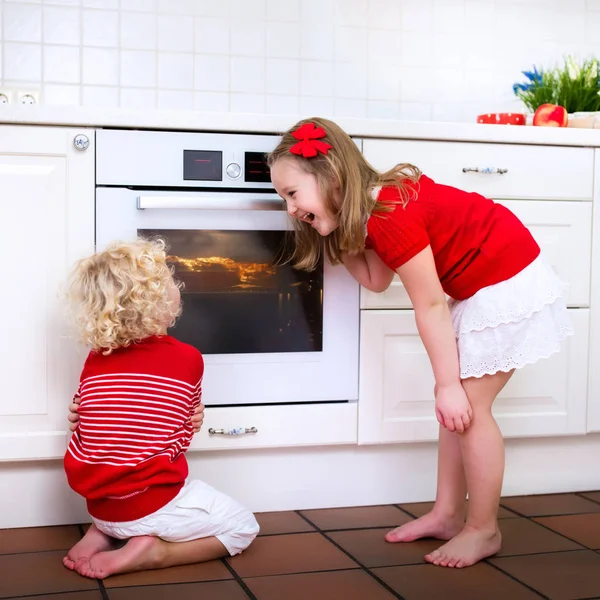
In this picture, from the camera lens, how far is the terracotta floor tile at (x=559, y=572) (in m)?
1.53

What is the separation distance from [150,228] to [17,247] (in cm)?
28

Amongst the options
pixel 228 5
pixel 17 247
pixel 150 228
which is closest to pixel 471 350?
pixel 150 228

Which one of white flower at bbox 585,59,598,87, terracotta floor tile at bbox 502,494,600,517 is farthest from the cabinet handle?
white flower at bbox 585,59,598,87

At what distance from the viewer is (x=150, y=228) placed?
1.86m

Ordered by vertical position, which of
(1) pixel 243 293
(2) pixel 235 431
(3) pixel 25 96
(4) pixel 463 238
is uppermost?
(3) pixel 25 96

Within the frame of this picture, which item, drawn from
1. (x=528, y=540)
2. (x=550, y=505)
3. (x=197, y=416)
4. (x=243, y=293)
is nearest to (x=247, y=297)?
(x=243, y=293)

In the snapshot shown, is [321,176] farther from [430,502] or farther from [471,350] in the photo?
[430,502]

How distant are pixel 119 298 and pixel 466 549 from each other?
0.83 m

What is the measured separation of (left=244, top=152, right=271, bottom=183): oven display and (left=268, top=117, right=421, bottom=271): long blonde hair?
11 centimetres

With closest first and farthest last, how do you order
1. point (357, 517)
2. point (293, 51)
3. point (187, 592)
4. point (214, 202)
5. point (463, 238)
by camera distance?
point (187, 592) → point (463, 238) → point (214, 202) → point (357, 517) → point (293, 51)

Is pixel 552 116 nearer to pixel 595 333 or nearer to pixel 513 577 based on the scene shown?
pixel 595 333

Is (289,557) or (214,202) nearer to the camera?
(289,557)

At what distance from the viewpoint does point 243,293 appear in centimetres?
193

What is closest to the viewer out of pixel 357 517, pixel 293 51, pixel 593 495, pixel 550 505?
pixel 357 517
